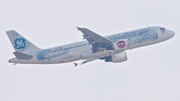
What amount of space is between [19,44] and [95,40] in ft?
52.8

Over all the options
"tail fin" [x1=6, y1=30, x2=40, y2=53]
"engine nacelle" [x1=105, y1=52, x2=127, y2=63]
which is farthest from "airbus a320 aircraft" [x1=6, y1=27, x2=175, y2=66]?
"engine nacelle" [x1=105, y1=52, x2=127, y2=63]

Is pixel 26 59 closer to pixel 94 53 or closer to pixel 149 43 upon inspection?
pixel 94 53

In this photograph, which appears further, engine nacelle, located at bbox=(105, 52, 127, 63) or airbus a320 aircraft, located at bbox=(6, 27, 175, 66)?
engine nacelle, located at bbox=(105, 52, 127, 63)

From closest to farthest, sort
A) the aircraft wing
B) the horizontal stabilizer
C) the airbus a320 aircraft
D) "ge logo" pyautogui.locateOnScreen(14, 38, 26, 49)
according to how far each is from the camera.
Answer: the horizontal stabilizer → the aircraft wing → the airbus a320 aircraft → "ge logo" pyautogui.locateOnScreen(14, 38, 26, 49)

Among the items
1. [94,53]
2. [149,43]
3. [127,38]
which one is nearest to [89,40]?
[94,53]

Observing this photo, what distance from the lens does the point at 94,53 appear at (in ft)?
226

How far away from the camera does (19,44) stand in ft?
233

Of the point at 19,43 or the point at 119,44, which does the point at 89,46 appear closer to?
the point at 119,44

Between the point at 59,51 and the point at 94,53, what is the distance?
282 inches

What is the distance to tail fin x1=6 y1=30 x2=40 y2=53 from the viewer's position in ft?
233

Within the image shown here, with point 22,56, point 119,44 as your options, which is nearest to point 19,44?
point 22,56

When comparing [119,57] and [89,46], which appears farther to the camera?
[119,57]

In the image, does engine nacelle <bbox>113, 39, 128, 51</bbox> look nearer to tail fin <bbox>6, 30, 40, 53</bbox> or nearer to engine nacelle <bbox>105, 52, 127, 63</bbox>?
engine nacelle <bbox>105, 52, 127, 63</bbox>

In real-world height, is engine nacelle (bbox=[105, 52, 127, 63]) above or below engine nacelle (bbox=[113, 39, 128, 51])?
below
